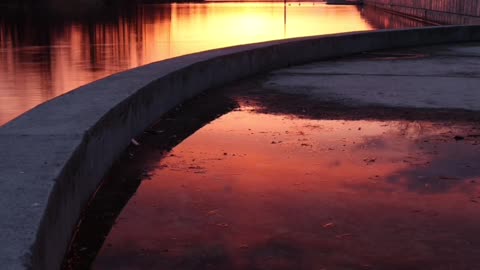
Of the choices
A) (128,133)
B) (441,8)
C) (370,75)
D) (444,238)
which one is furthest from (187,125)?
(441,8)

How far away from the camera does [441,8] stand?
173 feet

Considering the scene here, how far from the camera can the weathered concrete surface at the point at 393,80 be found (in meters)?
10.4

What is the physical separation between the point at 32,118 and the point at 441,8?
5084 cm

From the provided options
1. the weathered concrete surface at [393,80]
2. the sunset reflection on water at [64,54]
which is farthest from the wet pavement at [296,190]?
the sunset reflection on water at [64,54]

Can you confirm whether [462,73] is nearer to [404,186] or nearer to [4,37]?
[404,186]

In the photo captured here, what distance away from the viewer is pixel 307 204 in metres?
5.41

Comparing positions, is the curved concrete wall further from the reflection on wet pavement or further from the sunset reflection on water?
the sunset reflection on water

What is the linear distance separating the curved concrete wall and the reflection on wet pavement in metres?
0.44

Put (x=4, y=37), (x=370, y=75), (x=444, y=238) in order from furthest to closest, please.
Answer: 1. (x=4, y=37)
2. (x=370, y=75)
3. (x=444, y=238)

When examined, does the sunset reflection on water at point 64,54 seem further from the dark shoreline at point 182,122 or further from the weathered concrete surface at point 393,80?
the weathered concrete surface at point 393,80

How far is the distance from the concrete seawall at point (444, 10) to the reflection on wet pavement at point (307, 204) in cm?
3212

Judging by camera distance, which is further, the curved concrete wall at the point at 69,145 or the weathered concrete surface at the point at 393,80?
the weathered concrete surface at the point at 393,80

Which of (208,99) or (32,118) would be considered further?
(208,99)

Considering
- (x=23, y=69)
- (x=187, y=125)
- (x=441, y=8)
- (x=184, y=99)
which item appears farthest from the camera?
(x=441, y=8)
